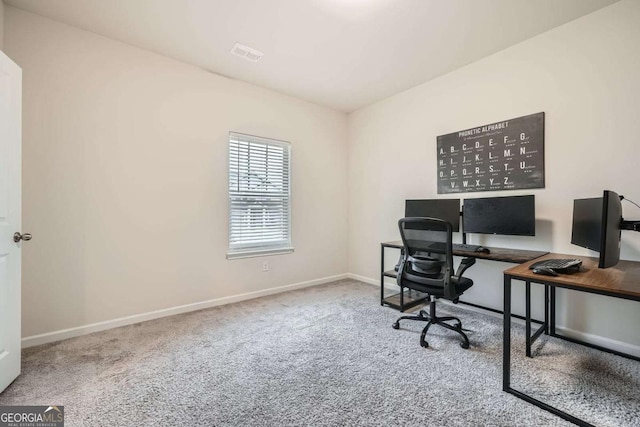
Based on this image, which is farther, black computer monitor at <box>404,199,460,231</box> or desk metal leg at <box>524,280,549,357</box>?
black computer monitor at <box>404,199,460,231</box>

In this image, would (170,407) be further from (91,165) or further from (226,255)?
(91,165)

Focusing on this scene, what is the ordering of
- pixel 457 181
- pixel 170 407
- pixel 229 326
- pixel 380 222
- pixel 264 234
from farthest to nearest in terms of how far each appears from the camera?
1. pixel 380 222
2. pixel 264 234
3. pixel 457 181
4. pixel 229 326
5. pixel 170 407

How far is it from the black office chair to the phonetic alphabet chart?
101 cm

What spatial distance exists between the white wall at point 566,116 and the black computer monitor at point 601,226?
15.0 inches

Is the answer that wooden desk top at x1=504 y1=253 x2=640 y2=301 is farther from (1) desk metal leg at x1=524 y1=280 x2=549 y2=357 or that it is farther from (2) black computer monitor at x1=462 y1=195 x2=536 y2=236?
(2) black computer monitor at x1=462 y1=195 x2=536 y2=236

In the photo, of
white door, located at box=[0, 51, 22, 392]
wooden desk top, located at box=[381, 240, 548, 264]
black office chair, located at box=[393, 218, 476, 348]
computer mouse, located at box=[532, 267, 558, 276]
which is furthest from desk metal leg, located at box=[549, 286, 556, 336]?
white door, located at box=[0, 51, 22, 392]

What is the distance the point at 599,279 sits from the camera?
1.47 metres

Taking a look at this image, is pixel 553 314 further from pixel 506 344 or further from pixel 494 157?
pixel 494 157

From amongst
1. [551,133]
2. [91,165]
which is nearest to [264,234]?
[91,165]

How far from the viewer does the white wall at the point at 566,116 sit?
2.08 metres

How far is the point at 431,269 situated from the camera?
2.25m

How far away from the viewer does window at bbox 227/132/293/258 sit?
332 centimetres

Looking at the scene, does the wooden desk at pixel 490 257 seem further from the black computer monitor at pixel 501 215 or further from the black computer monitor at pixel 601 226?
the black computer monitor at pixel 601 226

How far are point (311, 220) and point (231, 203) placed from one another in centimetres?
120
